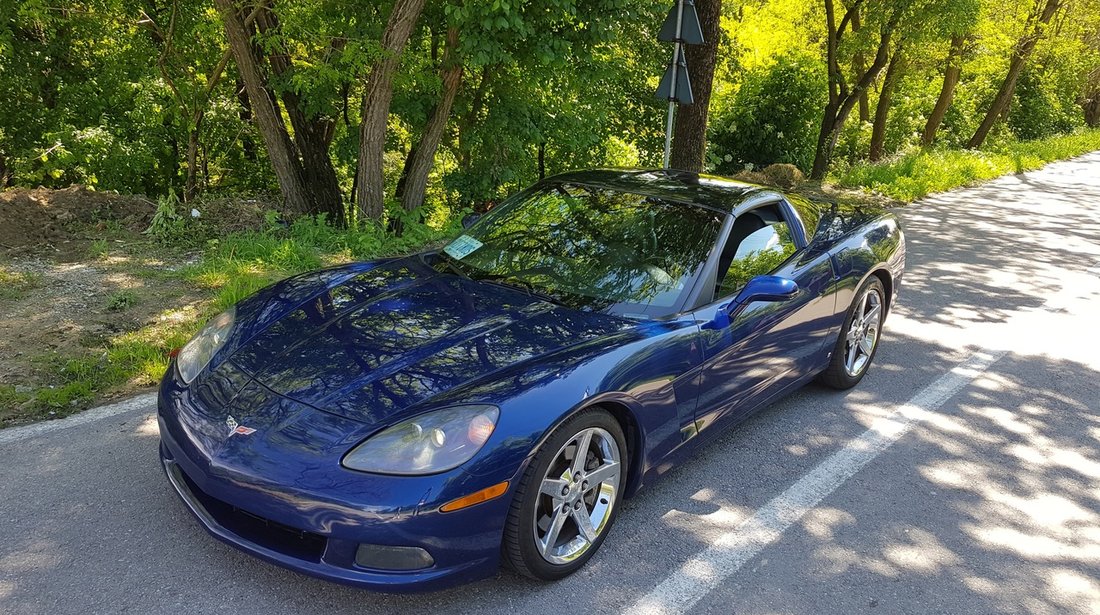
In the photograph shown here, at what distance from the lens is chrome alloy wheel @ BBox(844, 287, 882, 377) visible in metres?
→ 4.69

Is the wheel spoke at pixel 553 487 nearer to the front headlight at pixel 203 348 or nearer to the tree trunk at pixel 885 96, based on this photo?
the front headlight at pixel 203 348

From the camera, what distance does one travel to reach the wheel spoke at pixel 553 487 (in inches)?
108

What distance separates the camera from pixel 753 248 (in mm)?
3922

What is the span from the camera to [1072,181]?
1673 cm

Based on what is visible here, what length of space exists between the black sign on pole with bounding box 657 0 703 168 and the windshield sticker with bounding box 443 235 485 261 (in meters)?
3.91

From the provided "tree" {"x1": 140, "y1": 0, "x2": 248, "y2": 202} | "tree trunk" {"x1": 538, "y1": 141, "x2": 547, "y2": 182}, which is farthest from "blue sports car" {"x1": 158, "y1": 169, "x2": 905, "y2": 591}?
"tree trunk" {"x1": 538, "y1": 141, "x2": 547, "y2": 182}

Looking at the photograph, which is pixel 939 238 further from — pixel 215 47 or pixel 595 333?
pixel 215 47

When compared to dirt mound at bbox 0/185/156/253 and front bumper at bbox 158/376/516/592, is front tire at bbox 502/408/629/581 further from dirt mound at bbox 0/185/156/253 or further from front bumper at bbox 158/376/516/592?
dirt mound at bbox 0/185/156/253

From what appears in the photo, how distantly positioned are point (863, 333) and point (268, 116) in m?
5.92

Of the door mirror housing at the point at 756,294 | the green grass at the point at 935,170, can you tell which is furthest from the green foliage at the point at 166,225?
the green grass at the point at 935,170

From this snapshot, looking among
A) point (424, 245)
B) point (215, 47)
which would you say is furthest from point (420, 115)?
point (215, 47)

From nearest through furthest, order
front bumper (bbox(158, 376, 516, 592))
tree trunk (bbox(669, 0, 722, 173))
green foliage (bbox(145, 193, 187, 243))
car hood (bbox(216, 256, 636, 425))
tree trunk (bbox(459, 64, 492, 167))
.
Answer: front bumper (bbox(158, 376, 516, 592)) < car hood (bbox(216, 256, 636, 425)) < green foliage (bbox(145, 193, 187, 243)) < tree trunk (bbox(669, 0, 722, 173)) < tree trunk (bbox(459, 64, 492, 167))

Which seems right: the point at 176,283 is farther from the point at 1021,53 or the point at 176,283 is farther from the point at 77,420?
the point at 1021,53

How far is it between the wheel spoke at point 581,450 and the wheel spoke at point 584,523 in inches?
6.3
